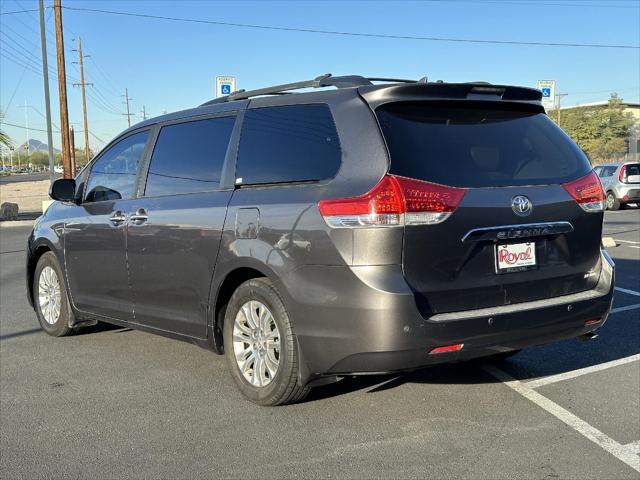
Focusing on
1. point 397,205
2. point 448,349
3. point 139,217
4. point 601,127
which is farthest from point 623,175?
point 601,127

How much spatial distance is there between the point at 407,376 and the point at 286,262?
5.12ft

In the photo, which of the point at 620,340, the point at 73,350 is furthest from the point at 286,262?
the point at 620,340

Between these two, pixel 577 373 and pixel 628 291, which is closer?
pixel 577 373

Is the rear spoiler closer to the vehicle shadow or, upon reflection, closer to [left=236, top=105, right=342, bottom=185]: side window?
[left=236, top=105, right=342, bottom=185]: side window

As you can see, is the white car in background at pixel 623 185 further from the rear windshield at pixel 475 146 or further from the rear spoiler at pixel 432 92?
the rear spoiler at pixel 432 92

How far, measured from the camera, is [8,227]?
20375mm

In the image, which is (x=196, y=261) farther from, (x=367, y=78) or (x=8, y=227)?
(x=8, y=227)

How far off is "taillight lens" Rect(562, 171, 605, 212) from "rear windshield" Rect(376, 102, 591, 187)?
52 millimetres

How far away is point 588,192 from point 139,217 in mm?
3170

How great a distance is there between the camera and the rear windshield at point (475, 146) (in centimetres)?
354

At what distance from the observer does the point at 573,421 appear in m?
3.84

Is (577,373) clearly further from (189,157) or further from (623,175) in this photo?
(623,175)

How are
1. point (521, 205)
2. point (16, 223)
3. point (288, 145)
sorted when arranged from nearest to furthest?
point (521, 205)
point (288, 145)
point (16, 223)

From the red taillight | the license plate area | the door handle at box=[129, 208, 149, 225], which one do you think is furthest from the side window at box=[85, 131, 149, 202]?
the red taillight
